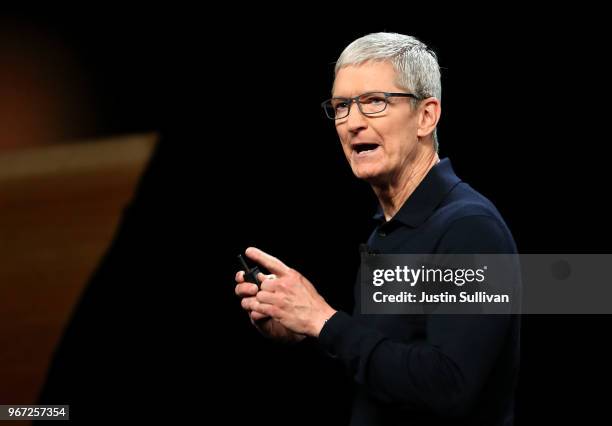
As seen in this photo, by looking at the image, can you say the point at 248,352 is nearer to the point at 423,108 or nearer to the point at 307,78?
the point at 307,78

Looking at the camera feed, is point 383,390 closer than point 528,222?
Yes

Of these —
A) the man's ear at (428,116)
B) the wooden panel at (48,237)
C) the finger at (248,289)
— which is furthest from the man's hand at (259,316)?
the wooden panel at (48,237)

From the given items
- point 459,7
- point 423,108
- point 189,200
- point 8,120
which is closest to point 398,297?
point 423,108

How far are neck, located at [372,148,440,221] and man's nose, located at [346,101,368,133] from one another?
123 millimetres

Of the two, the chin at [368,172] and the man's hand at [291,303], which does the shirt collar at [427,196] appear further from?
the man's hand at [291,303]

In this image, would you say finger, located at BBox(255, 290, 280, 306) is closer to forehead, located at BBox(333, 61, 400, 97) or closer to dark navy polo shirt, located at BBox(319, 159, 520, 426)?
dark navy polo shirt, located at BBox(319, 159, 520, 426)

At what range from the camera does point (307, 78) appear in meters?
2.61

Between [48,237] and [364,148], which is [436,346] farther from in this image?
[48,237]

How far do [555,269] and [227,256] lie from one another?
1.15 m

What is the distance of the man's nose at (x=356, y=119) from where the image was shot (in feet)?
4.45

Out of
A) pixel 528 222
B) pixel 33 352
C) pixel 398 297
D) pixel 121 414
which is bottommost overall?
pixel 121 414

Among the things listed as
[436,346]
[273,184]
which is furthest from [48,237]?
[436,346]

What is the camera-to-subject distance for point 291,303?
1229mm

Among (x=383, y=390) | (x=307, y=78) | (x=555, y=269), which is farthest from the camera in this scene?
(x=307, y=78)
